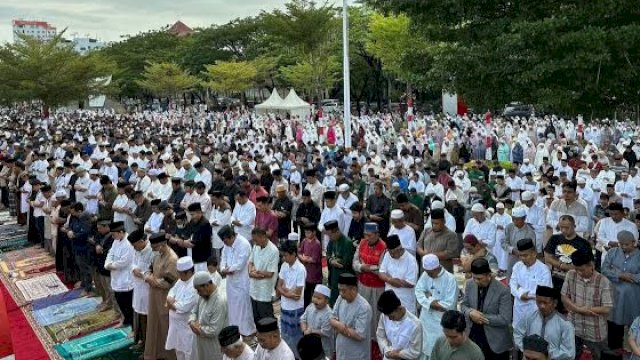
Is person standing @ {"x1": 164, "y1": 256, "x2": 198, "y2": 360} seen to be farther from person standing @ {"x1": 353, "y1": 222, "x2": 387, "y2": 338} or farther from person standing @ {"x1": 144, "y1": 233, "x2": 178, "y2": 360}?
person standing @ {"x1": 353, "y1": 222, "x2": 387, "y2": 338}

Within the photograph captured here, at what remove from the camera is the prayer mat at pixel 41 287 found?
995cm

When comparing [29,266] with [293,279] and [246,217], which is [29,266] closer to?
[246,217]

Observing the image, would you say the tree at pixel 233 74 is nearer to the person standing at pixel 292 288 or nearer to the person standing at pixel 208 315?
the person standing at pixel 292 288

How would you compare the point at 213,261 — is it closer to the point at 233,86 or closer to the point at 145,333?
the point at 145,333

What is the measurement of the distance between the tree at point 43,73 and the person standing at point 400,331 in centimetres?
3149

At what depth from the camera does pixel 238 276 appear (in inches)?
283

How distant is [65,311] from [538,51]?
7283 millimetres

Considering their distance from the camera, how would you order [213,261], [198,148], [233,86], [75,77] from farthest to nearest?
[233,86] < [75,77] < [198,148] < [213,261]

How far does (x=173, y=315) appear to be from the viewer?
6.43 metres

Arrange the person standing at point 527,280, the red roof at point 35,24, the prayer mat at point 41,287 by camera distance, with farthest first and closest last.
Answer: the red roof at point 35,24
the prayer mat at point 41,287
the person standing at point 527,280

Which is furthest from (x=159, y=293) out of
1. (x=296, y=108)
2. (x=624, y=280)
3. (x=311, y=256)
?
(x=296, y=108)

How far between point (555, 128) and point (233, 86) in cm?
2594

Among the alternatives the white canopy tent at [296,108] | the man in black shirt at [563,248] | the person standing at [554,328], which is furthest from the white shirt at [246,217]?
the white canopy tent at [296,108]

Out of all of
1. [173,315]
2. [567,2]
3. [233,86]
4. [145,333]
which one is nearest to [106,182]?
[145,333]
